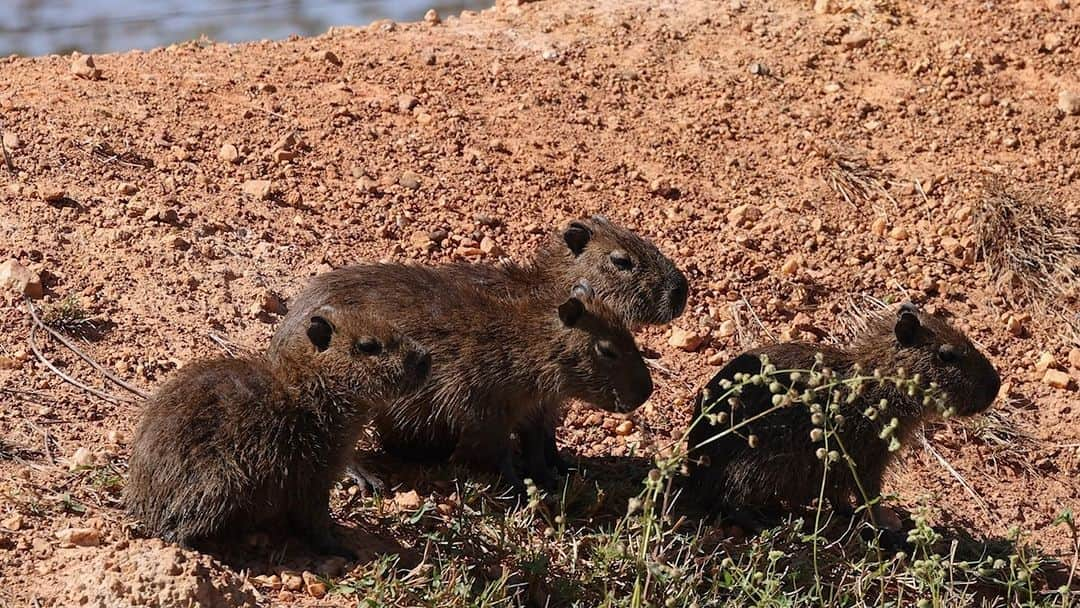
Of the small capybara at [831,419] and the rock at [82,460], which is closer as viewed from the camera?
the rock at [82,460]

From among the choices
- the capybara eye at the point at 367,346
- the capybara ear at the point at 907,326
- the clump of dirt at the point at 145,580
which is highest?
the capybara eye at the point at 367,346

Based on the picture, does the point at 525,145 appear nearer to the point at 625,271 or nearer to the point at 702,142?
the point at 702,142

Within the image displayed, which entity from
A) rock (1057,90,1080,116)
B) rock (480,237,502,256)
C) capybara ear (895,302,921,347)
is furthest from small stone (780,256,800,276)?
rock (1057,90,1080,116)

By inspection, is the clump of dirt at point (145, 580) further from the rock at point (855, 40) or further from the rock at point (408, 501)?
the rock at point (855, 40)

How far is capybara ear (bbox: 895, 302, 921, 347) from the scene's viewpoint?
657 centimetres

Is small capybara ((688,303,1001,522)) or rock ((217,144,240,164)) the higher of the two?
rock ((217,144,240,164))

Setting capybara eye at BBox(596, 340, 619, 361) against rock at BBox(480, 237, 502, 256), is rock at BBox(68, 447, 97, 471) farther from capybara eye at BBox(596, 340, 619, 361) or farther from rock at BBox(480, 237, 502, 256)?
rock at BBox(480, 237, 502, 256)

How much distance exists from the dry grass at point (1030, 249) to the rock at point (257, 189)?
4040 millimetres

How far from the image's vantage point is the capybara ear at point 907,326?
6.57m

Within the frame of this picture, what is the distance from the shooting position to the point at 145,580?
507 centimetres

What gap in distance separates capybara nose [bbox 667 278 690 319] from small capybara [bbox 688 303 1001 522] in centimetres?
106

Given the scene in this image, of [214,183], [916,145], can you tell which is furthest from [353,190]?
[916,145]

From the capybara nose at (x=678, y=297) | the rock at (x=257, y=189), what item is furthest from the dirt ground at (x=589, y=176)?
the capybara nose at (x=678, y=297)

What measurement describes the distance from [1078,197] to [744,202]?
2.01m
